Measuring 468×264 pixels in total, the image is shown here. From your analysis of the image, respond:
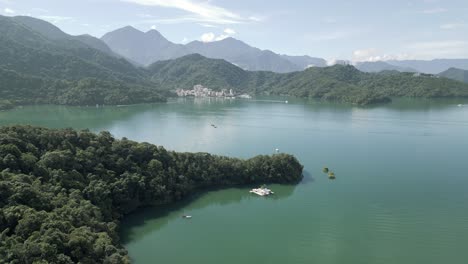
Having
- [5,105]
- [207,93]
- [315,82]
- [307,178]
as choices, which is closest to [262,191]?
[307,178]

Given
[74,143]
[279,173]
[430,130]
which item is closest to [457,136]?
[430,130]

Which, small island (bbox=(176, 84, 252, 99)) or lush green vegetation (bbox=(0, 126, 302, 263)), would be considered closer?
lush green vegetation (bbox=(0, 126, 302, 263))

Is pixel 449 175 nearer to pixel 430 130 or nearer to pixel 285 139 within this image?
pixel 285 139


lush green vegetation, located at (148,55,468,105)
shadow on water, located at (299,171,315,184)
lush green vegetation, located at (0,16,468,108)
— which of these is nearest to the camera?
shadow on water, located at (299,171,315,184)

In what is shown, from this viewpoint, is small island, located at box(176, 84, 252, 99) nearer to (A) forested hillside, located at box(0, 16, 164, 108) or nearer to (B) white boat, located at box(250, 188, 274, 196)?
(A) forested hillside, located at box(0, 16, 164, 108)

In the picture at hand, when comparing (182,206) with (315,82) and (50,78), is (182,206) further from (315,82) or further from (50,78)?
(315,82)

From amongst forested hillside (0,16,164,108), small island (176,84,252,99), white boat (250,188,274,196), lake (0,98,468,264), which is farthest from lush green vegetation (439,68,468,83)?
white boat (250,188,274,196)

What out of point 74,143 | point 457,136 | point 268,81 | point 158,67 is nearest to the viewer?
point 74,143
